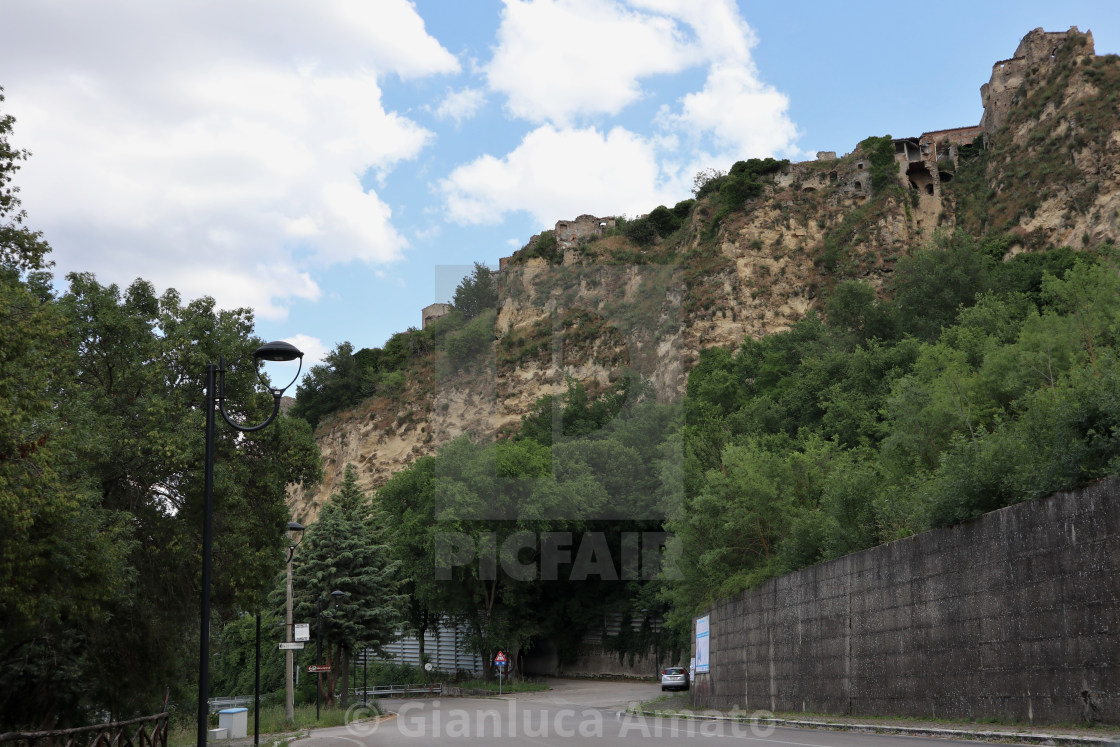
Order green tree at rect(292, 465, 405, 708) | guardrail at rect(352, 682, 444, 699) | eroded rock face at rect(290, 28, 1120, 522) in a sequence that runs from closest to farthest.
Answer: green tree at rect(292, 465, 405, 708) < guardrail at rect(352, 682, 444, 699) < eroded rock face at rect(290, 28, 1120, 522)

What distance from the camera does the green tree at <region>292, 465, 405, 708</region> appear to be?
3847 centimetres

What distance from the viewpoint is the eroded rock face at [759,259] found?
2414 inches

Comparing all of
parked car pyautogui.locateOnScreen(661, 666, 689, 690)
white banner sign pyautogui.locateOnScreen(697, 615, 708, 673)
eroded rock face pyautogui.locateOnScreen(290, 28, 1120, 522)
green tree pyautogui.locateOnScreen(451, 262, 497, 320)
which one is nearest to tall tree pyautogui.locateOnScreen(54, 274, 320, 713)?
white banner sign pyautogui.locateOnScreen(697, 615, 708, 673)

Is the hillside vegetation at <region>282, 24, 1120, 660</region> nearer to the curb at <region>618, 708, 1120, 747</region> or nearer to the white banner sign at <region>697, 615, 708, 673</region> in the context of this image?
the white banner sign at <region>697, 615, 708, 673</region>

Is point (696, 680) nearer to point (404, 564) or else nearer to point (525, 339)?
point (404, 564)

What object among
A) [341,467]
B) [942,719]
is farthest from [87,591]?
[341,467]

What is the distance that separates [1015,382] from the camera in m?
25.0

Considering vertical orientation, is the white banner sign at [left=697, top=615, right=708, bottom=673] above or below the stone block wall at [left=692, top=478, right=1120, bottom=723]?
below

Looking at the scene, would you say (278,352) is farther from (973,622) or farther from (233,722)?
(233,722)

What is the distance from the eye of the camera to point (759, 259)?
238 ft

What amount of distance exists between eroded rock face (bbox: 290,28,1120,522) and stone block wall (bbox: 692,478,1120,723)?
4372cm

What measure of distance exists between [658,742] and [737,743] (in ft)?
4.59

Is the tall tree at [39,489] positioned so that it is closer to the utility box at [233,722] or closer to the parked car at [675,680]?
the utility box at [233,722]

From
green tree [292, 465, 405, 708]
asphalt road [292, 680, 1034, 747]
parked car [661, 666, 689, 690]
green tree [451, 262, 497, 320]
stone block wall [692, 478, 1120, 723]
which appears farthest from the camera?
green tree [451, 262, 497, 320]
